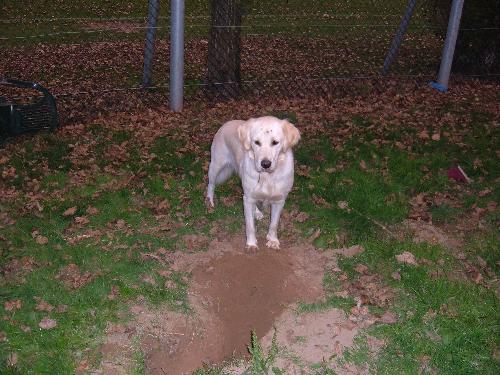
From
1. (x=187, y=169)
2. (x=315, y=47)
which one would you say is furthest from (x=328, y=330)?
(x=315, y=47)

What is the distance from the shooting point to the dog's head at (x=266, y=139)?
412 cm

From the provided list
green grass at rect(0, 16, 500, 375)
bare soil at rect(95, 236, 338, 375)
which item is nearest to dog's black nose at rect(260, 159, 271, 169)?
bare soil at rect(95, 236, 338, 375)

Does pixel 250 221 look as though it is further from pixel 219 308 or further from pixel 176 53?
pixel 176 53

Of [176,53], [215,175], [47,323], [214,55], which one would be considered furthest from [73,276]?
[214,55]

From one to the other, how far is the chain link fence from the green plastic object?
493 mm

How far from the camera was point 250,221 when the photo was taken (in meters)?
4.69

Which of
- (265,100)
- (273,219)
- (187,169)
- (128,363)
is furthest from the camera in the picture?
(265,100)

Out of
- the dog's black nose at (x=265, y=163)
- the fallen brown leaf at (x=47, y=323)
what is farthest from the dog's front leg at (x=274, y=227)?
the fallen brown leaf at (x=47, y=323)

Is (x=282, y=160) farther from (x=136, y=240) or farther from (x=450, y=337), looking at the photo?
(x=450, y=337)

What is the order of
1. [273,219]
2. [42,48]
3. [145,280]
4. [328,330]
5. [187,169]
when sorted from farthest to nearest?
[42,48]
[187,169]
[273,219]
[145,280]
[328,330]

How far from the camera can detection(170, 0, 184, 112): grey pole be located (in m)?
6.76

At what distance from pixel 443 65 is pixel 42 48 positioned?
28.3 feet

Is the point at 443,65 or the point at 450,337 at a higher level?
the point at 443,65

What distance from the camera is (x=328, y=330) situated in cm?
381
